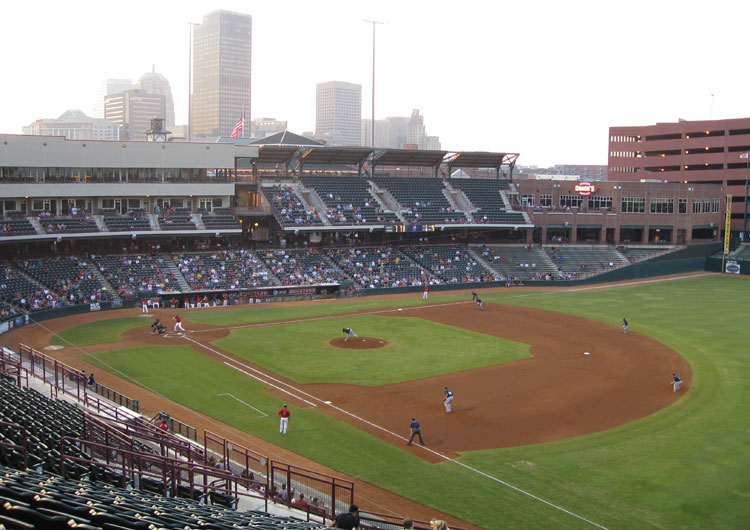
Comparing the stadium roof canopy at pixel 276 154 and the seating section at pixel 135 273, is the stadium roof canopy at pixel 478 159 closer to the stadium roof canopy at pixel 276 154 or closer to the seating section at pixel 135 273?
the stadium roof canopy at pixel 276 154

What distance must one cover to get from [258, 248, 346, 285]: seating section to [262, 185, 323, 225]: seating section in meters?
3.11

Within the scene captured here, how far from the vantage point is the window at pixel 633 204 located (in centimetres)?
8275

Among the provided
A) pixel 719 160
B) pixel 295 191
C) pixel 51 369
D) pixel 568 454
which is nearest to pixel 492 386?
pixel 568 454

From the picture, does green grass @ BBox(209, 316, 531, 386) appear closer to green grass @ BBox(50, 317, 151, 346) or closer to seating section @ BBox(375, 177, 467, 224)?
green grass @ BBox(50, 317, 151, 346)

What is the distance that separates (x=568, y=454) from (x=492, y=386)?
8.52 m

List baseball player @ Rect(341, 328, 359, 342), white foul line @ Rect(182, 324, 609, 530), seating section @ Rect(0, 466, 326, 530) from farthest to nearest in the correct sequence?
baseball player @ Rect(341, 328, 359, 342), white foul line @ Rect(182, 324, 609, 530), seating section @ Rect(0, 466, 326, 530)

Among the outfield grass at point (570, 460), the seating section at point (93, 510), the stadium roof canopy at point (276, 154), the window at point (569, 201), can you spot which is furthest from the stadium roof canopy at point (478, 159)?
the seating section at point (93, 510)

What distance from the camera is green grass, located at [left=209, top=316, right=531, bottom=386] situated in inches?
1366

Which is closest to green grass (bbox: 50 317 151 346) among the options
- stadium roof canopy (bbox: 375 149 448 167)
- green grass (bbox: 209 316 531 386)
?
green grass (bbox: 209 316 531 386)

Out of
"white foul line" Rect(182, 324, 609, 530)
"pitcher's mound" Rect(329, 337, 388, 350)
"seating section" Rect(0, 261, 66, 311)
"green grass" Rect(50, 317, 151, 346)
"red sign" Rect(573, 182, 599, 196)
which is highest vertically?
"red sign" Rect(573, 182, 599, 196)

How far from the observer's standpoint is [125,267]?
5703cm

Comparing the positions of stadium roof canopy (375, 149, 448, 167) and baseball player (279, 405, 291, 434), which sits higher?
stadium roof canopy (375, 149, 448, 167)

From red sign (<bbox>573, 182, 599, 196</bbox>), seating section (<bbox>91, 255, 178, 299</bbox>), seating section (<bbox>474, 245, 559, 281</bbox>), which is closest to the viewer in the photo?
seating section (<bbox>91, 255, 178, 299</bbox>)

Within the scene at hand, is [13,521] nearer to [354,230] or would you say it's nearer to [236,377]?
[236,377]
